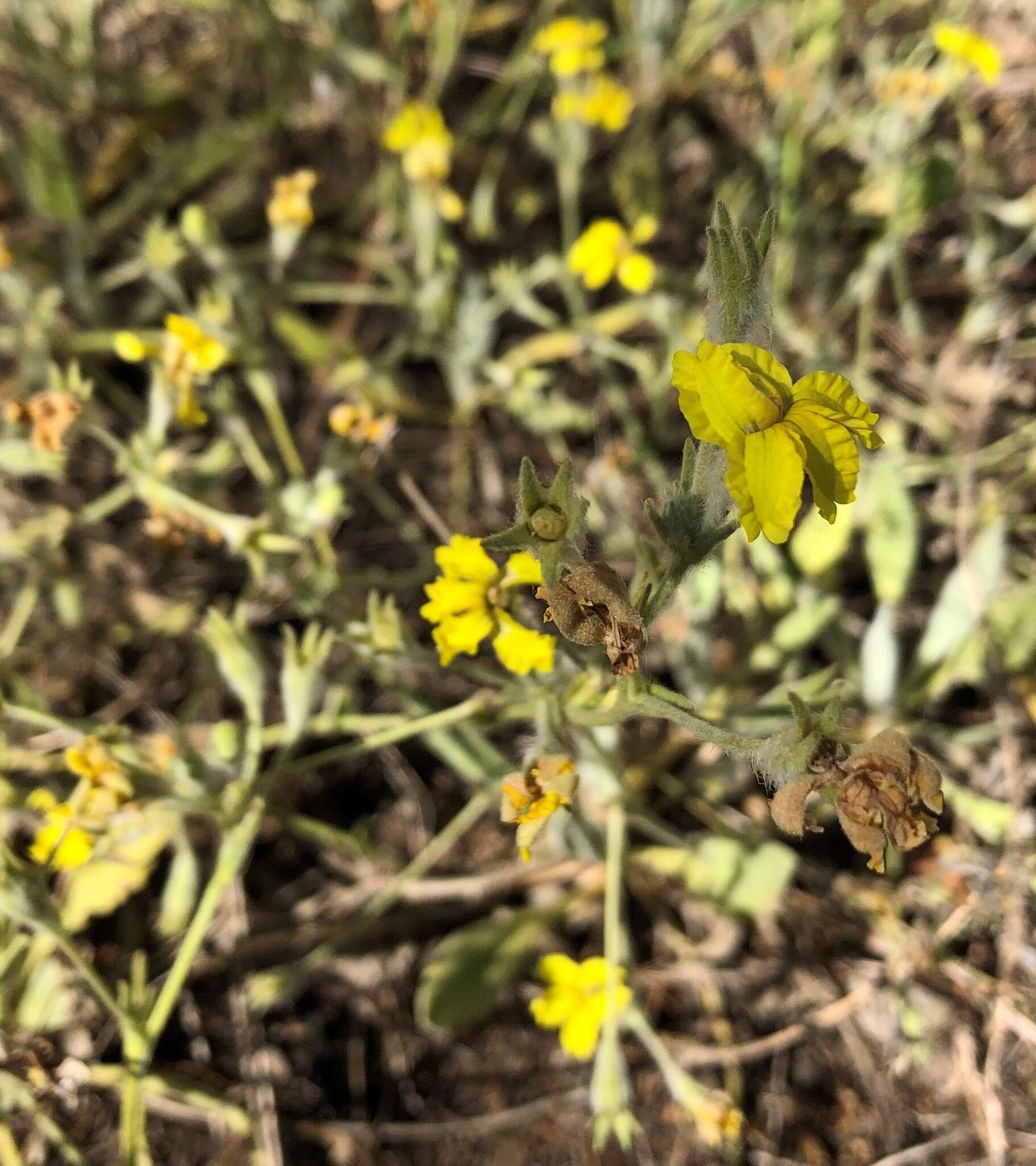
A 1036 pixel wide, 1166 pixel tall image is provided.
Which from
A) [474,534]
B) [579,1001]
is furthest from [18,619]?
[579,1001]

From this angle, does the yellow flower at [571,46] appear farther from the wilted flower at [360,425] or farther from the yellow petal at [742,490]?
the yellow petal at [742,490]

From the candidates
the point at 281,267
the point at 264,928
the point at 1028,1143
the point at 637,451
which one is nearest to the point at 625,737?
the point at 637,451

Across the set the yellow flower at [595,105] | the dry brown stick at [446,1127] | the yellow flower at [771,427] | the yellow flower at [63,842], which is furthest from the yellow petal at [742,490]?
the yellow flower at [595,105]

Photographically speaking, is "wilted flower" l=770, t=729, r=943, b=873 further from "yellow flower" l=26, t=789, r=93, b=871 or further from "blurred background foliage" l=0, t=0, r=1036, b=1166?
"yellow flower" l=26, t=789, r=93, b=871

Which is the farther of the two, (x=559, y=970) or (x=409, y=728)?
(x=559, y=970)

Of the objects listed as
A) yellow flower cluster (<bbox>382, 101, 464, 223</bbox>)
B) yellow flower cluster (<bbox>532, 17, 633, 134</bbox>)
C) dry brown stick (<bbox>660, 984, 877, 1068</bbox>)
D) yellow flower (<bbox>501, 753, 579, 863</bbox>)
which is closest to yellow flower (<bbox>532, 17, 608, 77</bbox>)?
yellow flower cluster (<bbox>532, 17, 633, 134</bbox>)

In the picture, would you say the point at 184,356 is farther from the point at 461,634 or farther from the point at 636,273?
the point at 636,273
